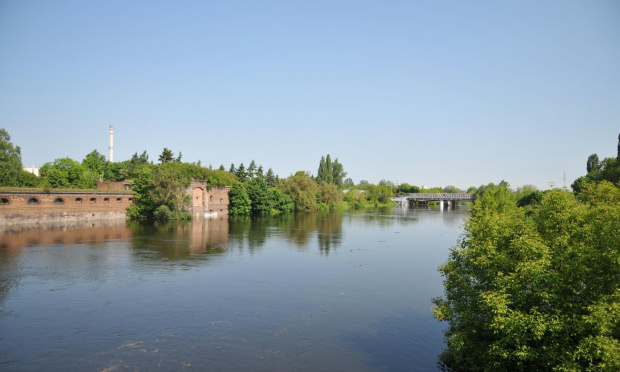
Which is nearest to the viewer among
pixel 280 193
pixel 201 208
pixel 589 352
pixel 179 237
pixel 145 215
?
pixel 589 352

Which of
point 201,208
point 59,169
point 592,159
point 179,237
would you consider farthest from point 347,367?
point 592,159

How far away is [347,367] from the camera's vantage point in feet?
45.8

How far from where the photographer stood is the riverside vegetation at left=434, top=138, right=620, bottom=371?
9852 millimetres

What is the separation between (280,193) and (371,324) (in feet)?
214

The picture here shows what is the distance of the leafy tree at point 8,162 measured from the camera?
168ft

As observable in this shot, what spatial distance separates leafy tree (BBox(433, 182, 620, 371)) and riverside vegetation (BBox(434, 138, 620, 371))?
2 cm

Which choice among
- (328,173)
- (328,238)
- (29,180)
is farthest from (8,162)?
(328,173)

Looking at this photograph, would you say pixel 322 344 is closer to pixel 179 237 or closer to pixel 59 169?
pixel 179 237

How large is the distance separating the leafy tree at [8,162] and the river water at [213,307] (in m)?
21.1

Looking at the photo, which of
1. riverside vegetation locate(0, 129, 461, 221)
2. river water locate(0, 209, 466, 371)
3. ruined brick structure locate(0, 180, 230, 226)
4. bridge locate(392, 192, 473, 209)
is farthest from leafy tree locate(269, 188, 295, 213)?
bridge locate(392, 192, 473, 209)

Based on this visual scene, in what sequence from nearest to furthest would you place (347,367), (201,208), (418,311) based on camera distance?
(347,367) < (418,311) < (201,208)

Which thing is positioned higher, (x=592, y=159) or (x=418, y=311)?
(x=592, y=159)

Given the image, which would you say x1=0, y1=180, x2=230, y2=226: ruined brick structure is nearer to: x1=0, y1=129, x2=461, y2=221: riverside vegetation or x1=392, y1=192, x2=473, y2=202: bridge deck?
x1=0, y1=129, x2=461, y2=221: riverside vegetation

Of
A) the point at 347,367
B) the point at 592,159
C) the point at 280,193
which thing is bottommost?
the point at 347,367
